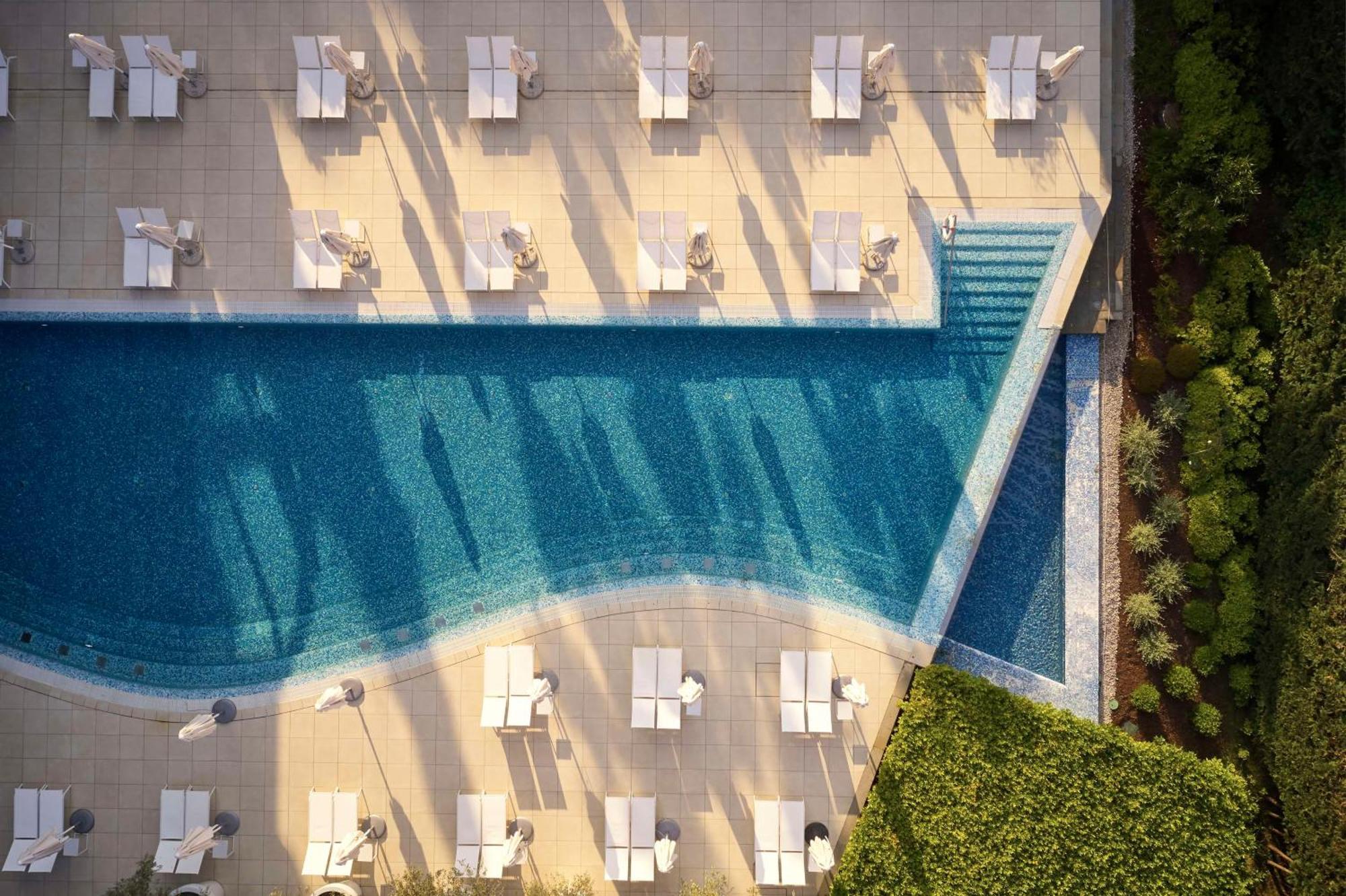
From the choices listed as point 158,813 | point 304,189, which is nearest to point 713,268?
point 304,189

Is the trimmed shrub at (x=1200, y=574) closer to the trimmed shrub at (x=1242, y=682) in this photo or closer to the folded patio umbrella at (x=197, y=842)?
the trimmed shrub at (x=1242, y=682)

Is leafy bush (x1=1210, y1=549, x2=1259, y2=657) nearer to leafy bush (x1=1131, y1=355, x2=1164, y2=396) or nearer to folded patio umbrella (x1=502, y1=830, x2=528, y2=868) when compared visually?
leafy bush (x1=1131, y1=355, x2=1164, y2=396)

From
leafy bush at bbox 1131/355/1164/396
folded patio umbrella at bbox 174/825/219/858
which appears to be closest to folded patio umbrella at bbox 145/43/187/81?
folded patio umbrella at bbox 174/825/219/858

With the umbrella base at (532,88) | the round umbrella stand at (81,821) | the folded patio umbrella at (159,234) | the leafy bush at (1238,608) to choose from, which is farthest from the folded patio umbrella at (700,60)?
the round umbrella stand at (81,821)

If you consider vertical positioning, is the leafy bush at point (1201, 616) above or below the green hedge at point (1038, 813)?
above

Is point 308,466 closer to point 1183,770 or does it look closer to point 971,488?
point 971,488

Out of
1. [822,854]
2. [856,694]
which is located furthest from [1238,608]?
[822,854]
